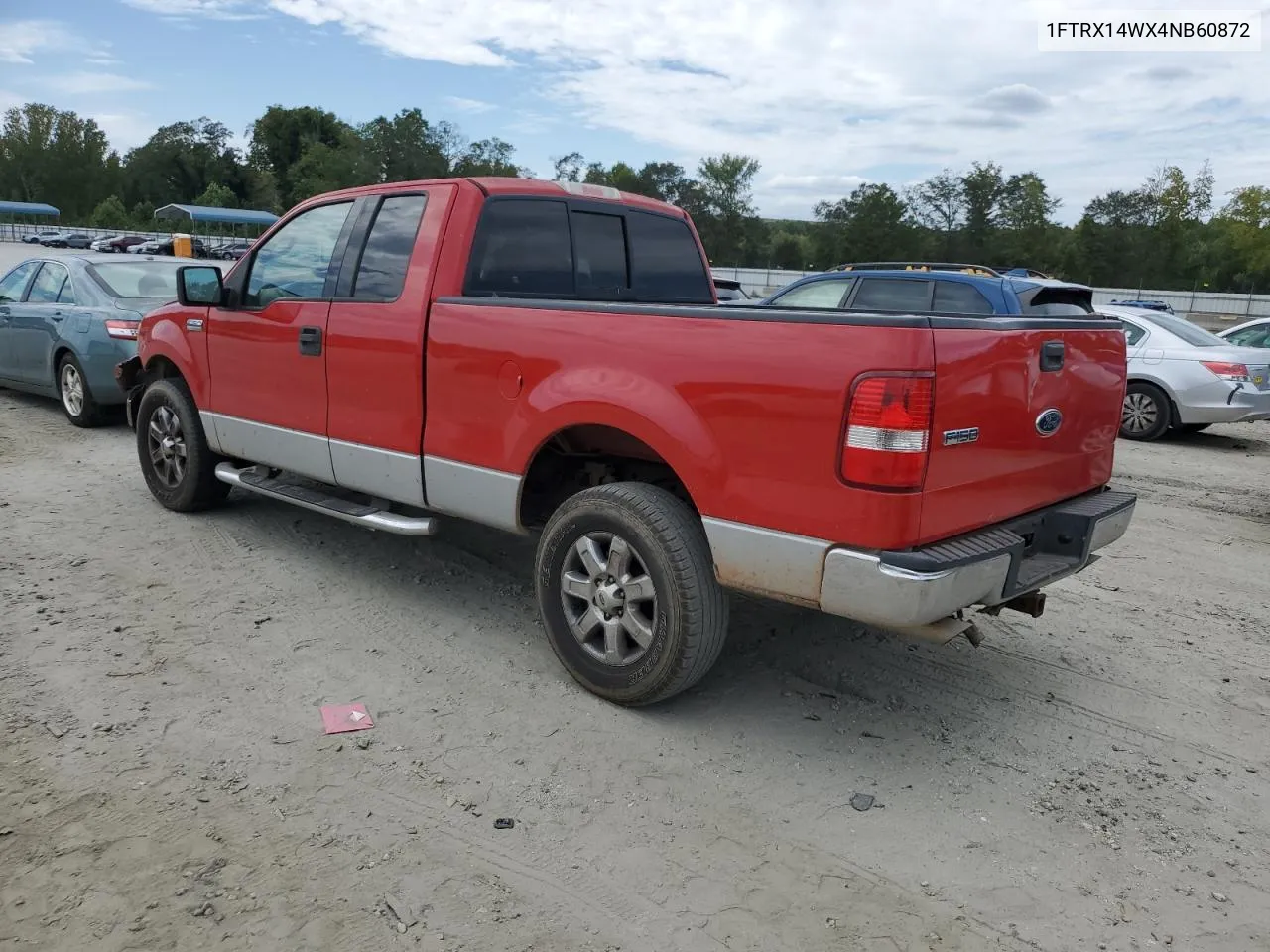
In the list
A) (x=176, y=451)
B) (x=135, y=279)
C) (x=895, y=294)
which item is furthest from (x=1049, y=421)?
(x=135, y=279)

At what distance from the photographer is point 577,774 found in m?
3.39

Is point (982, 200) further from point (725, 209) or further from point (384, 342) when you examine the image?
point (384, 342)

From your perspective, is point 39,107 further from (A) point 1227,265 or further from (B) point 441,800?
(B) point 441,800

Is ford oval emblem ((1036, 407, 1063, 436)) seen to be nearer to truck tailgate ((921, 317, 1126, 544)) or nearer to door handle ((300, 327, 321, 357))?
truck tailgate ((921, 317, 1126, 544))

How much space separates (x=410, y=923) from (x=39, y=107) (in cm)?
13004

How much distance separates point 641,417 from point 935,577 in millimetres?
1194

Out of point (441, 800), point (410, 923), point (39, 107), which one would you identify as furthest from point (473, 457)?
point (39, 107)

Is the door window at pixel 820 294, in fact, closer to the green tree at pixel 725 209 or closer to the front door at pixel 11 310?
the front door at pixel 11 310

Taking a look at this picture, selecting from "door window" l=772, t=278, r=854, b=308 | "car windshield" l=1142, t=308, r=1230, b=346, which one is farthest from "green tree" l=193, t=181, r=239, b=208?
"car windshield" l=1142, t=308, r=1230, b=346

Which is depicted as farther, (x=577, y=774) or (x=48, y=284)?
(x=48, y=284)

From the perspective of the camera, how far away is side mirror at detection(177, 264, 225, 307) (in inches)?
218

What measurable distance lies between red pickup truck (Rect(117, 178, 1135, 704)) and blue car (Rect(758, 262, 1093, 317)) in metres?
4.17

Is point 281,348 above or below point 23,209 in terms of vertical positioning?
below

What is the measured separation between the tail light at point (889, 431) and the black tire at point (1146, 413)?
8964mm
